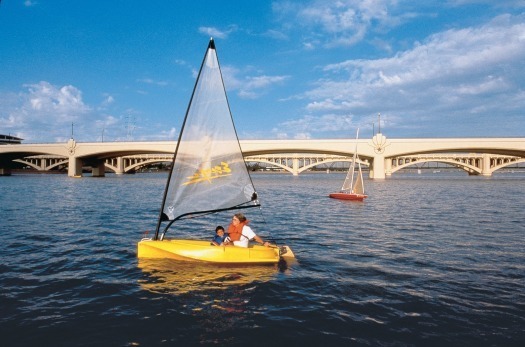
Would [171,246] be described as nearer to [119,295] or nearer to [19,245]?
[119,295]

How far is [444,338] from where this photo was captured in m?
7.01

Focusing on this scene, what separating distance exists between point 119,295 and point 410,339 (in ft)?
22.0

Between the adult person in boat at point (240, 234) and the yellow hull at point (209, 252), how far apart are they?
1.12 ft

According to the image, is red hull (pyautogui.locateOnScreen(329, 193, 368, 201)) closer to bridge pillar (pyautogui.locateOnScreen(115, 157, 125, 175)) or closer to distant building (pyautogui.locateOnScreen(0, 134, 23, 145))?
bridge pillar (pyautogui.locateOnScreen(115, 157, 125, 175))

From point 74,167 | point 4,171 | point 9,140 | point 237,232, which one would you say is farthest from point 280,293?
point 9,140

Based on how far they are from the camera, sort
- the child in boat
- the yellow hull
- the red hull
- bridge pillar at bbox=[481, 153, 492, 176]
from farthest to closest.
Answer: bridge pillar at bbox=[481, 153, 492, 176], the red hull, the child in boat, the yellow hull

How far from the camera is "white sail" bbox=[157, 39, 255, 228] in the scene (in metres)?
11.4

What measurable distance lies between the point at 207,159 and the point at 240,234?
271 cm

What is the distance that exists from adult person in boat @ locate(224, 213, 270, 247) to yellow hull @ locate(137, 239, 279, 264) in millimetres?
341

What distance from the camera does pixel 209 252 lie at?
11.7 meters

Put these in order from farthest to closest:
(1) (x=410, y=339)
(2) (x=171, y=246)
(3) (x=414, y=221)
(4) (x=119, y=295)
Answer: (3) (x=414, y=221), (2) (x=171, y=246), (4) (x=119, y=295), (1) (x=410, y=339)

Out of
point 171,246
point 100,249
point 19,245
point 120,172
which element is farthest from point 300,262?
point 120,172

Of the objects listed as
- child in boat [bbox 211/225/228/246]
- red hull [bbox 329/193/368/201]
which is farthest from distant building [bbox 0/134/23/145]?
child in boat [bbox 211/225/228/246]

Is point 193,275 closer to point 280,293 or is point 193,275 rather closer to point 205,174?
point 280,293
